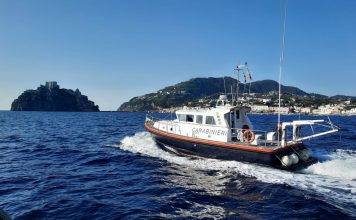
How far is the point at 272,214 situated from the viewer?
461 inches

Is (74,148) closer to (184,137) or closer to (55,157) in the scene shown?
(55,157)

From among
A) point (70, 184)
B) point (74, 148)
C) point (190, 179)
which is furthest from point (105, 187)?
point (74, 148)

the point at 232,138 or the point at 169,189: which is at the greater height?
the point at 232,138

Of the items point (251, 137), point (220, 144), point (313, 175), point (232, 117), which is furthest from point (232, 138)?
point (313, 175)

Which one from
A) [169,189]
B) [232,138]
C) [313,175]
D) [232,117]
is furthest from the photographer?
[232,117]

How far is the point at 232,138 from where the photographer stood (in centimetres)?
2170

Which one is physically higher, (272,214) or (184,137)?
(184,137)

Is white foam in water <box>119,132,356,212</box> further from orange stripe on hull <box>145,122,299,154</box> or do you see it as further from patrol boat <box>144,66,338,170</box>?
orange stripe on hull <box>145,122,299,154</box>

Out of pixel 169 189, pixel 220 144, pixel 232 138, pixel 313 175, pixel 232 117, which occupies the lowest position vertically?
pixel 169 189

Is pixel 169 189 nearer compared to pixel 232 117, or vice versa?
pixel 169 189

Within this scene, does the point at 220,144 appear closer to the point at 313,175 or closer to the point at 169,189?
the point at 313,175

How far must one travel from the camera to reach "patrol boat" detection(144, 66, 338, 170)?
61.2ft

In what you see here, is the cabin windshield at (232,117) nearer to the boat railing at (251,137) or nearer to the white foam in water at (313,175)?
the boat railing at (251,137)

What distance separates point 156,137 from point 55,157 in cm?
654
